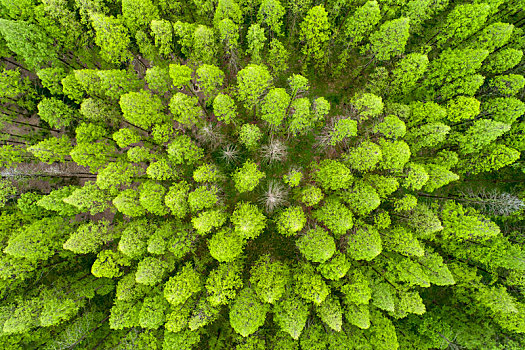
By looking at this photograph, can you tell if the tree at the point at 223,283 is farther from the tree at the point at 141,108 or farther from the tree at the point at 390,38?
the tree at the point at 390,38

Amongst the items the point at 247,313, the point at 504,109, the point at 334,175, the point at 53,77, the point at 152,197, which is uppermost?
the point at 504,109

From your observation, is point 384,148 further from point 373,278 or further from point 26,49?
point 26,49

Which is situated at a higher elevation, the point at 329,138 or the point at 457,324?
the point at 329,138

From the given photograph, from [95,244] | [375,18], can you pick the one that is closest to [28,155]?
[95,244]

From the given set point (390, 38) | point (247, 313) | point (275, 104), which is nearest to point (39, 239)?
point (247, 313)

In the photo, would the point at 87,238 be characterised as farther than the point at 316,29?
No

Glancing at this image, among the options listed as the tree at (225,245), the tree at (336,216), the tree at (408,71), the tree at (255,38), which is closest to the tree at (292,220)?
the tree at (336,216)

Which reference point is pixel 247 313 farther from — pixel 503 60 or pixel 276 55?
pixel 503 60

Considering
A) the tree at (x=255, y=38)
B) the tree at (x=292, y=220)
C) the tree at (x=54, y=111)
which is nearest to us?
the tree at (x=292, y=220)

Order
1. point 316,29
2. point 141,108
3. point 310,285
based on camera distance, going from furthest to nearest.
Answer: point 316,29 → point 141,108 → point 310,285
